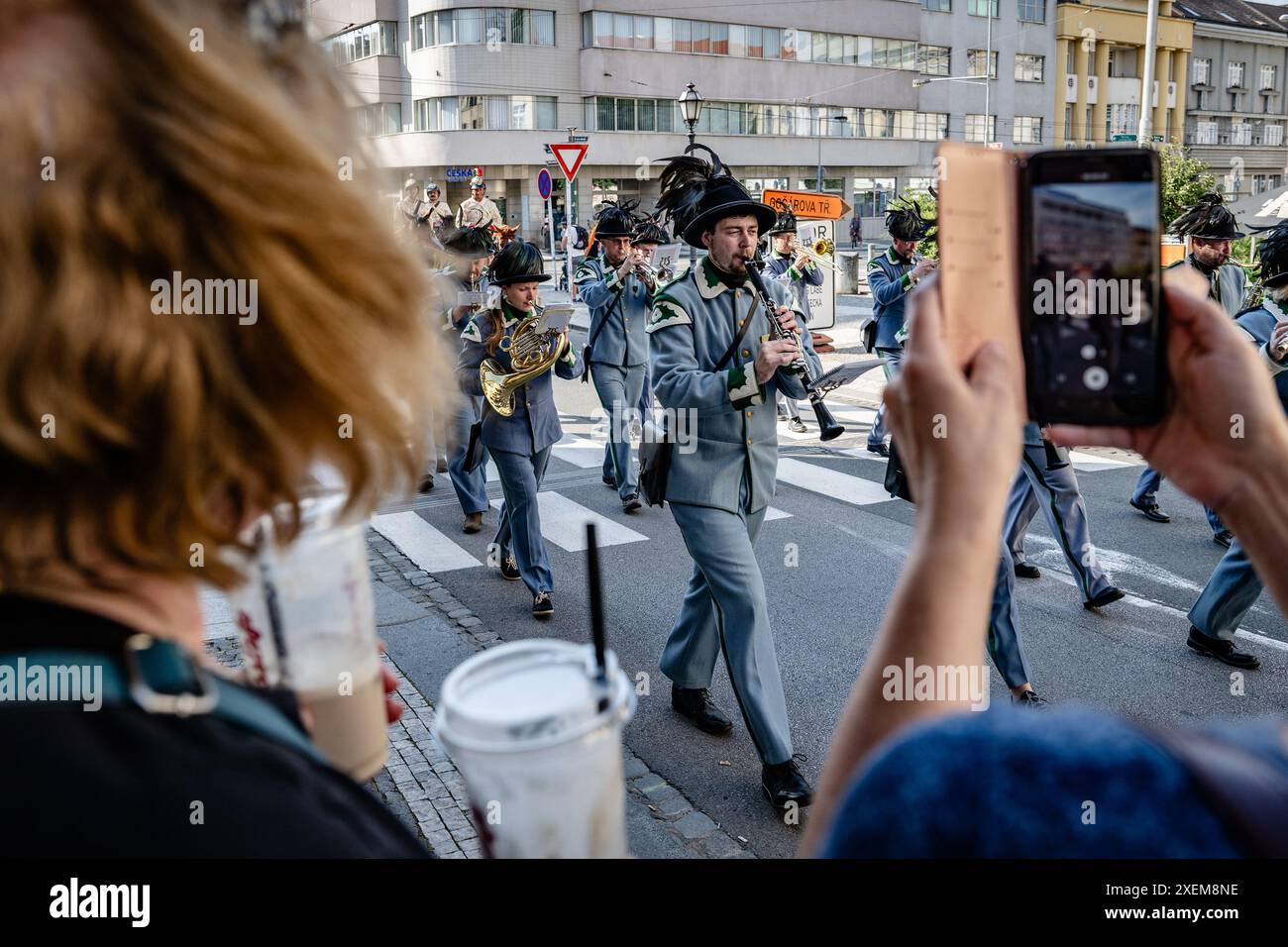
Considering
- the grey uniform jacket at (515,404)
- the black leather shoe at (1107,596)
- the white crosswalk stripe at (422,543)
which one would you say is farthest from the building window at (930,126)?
the black leather shoe at (1107,596)

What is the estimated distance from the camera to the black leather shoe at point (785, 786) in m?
4.14

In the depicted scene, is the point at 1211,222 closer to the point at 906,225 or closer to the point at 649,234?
the point at 906,225

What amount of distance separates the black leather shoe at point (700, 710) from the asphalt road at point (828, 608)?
1.9 inches

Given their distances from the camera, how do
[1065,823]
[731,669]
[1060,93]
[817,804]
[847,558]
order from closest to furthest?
1. [1065,823]
2. [817,804]
3. [731,669]
4. [847,558]
5. [1060,93]

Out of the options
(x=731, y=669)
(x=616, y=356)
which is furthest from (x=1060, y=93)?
(x=731, y=669)

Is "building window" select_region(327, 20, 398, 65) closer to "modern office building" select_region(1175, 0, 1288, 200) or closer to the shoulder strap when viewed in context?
"modern office building" select_region(1175, 0, 1288, 200)

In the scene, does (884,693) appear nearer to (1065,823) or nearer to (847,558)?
(1065,823)

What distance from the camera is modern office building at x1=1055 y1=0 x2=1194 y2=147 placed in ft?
149

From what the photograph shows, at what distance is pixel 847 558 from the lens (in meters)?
7.41

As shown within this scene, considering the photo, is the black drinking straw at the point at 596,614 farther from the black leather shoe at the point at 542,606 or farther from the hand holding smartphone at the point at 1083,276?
the black leather shoe at the point at 542,606

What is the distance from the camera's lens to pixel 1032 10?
180ft

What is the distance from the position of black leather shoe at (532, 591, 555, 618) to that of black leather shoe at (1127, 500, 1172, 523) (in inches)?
183

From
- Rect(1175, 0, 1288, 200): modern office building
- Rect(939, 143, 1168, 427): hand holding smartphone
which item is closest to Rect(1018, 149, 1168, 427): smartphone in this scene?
Rect(939, 143, 1168, 427): hand holding smartphone

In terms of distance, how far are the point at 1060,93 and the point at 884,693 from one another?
196ft
